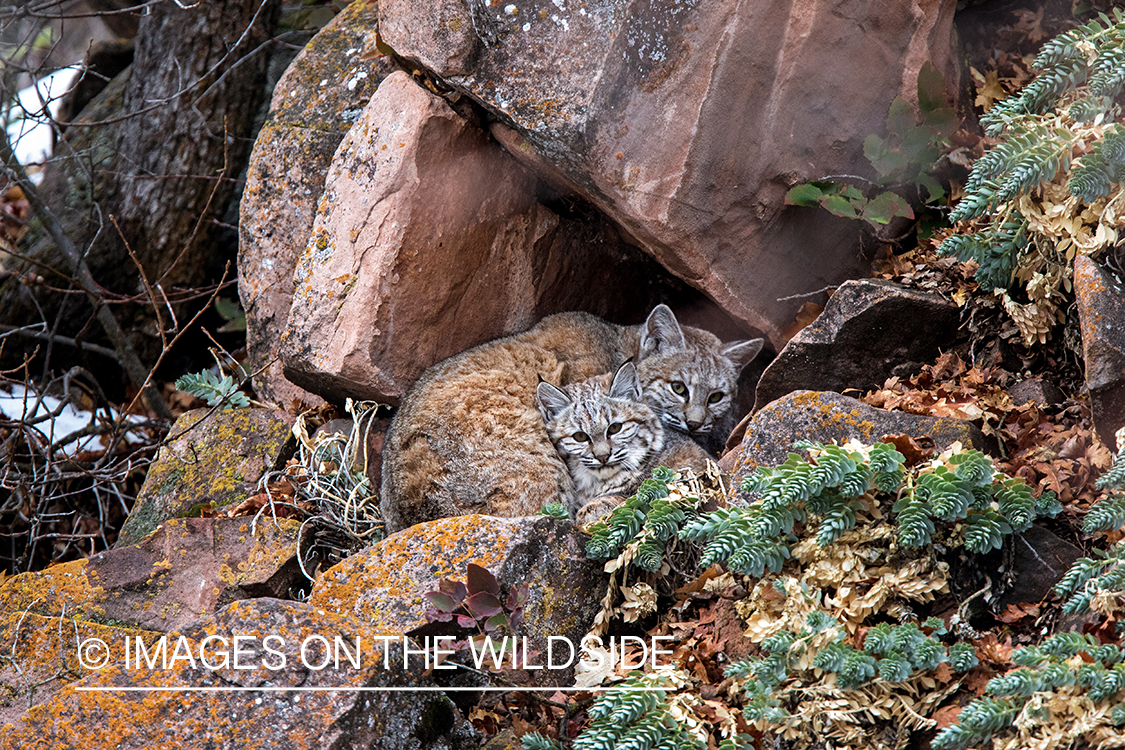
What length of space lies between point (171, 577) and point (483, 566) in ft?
5.80

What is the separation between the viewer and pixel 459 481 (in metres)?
4.55

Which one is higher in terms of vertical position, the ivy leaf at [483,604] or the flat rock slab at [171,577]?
the flat rock slab at [171,577]

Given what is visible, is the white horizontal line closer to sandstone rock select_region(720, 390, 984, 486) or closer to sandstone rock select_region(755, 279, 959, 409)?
sandstone rock select_region(720, 390, 984, 486)

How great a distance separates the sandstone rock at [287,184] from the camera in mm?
5906

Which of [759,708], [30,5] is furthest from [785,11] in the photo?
[30,5]

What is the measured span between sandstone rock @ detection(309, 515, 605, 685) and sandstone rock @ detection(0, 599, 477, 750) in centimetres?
25

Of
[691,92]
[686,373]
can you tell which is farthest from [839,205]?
[686,373]

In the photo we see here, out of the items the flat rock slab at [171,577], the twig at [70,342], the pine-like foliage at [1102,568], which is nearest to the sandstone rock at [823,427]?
the pine-like foliage at [1102,568]

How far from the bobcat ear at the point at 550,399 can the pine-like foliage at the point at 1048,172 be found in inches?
78.1

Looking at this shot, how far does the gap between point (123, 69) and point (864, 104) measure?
742cm

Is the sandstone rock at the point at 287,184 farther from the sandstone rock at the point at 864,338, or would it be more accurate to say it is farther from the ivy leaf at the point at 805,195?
the sandstone rock at the point at 864,338

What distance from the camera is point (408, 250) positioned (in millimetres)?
4930

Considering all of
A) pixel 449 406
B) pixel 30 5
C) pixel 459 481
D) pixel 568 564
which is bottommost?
pixel 568 564

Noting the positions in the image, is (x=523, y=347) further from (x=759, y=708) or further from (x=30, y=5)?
(x=30, y=5)
